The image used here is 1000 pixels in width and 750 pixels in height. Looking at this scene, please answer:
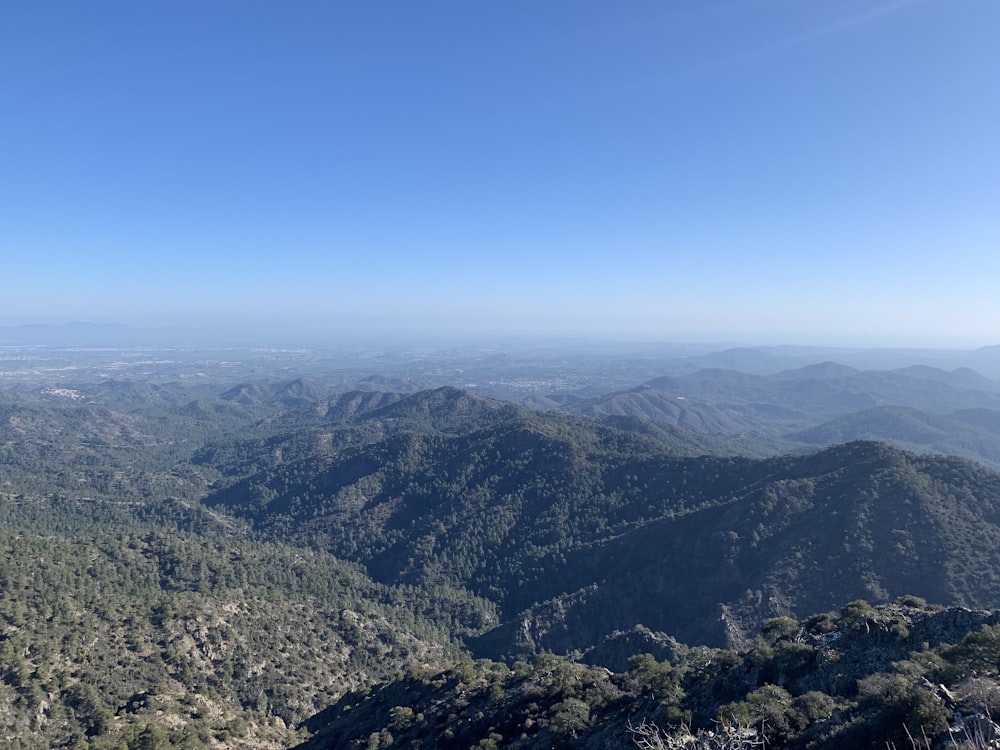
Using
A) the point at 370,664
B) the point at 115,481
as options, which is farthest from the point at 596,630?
the point at 115,481

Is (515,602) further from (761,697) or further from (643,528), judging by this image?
(761,697)

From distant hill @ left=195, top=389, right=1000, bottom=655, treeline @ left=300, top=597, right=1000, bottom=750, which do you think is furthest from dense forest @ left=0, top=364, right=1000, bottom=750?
distant hill @ left=195, top=389, right=1000, bottom=655

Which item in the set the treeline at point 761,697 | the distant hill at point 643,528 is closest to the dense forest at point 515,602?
the treeline at point 761,697

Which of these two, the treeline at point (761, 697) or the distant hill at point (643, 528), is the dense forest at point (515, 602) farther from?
the distant hill at point (643, 528)

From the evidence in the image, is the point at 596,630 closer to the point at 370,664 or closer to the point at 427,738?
the point at 370,664

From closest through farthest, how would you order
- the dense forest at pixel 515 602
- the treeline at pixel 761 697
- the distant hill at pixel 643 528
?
the treeline at pixel 761 697, the dense forest at pixel 515 602, the distant hill at pixel 643 528

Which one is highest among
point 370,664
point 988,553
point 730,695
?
point 730,695

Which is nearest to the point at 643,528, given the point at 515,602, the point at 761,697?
the point at 515,602

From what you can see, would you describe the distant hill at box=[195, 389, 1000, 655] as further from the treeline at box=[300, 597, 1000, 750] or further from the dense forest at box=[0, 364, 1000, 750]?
the treeline at box=[300, 597, 1000, 750]
